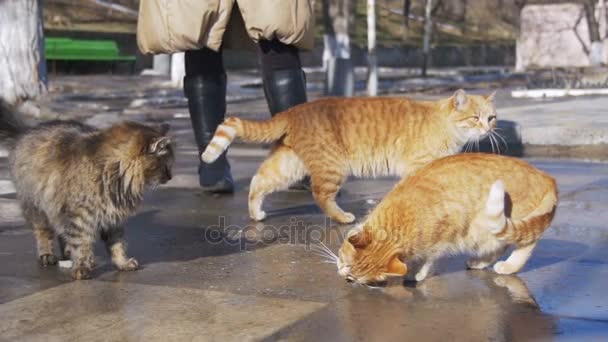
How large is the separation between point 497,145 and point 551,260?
3548 mm

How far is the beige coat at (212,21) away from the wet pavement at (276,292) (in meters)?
0.99

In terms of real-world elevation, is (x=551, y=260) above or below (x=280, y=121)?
below

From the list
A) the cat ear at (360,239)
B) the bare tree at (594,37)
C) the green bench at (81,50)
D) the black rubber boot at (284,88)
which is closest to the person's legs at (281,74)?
the black rubber boot at (284,88)

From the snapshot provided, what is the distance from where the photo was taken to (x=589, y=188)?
5.71 metres

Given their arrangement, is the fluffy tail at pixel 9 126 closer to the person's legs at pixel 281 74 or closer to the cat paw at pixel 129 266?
the cat paw at pixel 129 266

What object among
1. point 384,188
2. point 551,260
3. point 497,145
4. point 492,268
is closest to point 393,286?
point 492,268

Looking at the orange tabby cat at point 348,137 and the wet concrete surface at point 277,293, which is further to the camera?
the orange tabby cat at point 348,137

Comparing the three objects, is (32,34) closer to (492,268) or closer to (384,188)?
(384,188)

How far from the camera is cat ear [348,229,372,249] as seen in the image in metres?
3.58

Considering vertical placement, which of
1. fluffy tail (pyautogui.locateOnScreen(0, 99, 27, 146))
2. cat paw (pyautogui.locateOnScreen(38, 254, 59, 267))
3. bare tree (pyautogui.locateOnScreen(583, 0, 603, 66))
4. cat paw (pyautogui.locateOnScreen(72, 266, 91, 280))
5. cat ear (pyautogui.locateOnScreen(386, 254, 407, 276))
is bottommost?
bare tree (pyautogui.locateOnScreen(583, 0, 603, 66))

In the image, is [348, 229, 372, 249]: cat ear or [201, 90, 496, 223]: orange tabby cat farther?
[201, 90, 496, 223]: orange tabby cat

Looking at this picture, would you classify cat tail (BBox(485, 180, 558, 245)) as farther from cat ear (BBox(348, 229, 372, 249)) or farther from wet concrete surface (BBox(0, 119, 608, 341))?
cat ear (BBox(348, 229, 372, 249))

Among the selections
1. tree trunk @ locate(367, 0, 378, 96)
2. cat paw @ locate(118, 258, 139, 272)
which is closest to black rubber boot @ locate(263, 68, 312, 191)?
cat paw @ locate(118, 258, 139, 272)

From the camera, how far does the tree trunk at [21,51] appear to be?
11781 millimetres
